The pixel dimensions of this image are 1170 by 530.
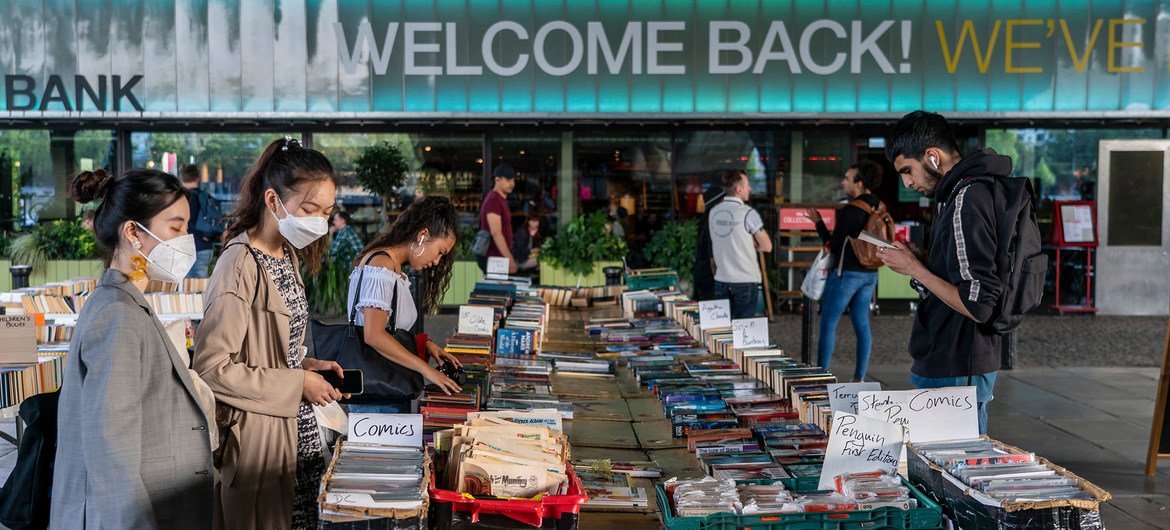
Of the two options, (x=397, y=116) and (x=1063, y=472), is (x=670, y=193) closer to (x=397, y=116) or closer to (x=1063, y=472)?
(x=397, y=116)

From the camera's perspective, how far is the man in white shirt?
9.08m

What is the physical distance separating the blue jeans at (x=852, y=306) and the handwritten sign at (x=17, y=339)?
6.04 m

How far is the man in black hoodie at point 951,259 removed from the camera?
395 centimetres

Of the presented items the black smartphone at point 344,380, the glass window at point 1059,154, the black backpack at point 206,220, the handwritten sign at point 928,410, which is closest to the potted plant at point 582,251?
the black backpack at point 206,220

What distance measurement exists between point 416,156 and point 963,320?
10.6 m

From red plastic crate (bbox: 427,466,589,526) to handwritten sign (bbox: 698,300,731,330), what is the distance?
390cm

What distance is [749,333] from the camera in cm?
597

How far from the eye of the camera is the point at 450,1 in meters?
12.9

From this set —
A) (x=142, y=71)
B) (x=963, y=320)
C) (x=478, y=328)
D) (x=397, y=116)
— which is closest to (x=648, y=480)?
(x=963, y=320)

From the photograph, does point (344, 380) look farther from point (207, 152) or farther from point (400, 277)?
point (207, 152)

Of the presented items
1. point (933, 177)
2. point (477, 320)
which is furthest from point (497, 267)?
point (933, 177)

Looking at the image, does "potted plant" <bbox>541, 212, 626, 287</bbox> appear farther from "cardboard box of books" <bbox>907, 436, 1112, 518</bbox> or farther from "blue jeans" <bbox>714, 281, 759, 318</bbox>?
"cardboard box of books" <bbox>907, 436, 1112, 518</bbox>

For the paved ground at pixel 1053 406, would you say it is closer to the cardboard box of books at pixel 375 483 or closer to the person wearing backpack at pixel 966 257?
the cardboard box of books at pixel 375 483

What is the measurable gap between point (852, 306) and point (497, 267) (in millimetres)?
3281
